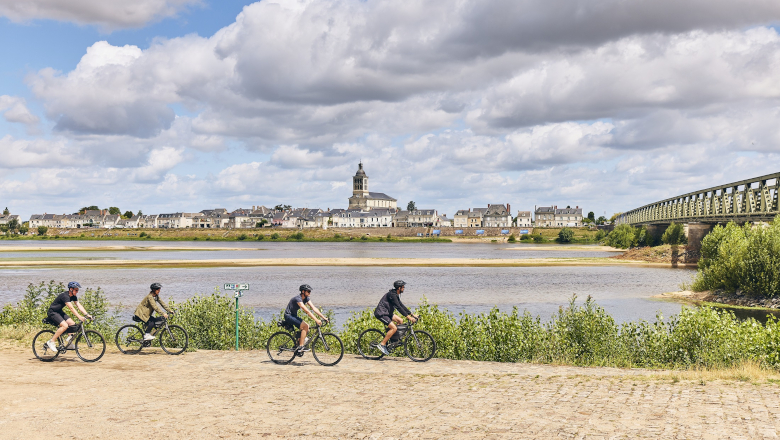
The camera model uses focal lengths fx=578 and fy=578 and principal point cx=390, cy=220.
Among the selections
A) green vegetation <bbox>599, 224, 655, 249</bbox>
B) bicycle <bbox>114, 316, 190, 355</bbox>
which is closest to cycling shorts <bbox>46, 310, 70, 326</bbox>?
bicycle <bbox>114, 316, 190, 355</bbox>

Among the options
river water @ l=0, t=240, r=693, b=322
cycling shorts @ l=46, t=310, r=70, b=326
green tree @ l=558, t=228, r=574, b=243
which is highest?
green tree @ l=558, t=228, r=574, b=243

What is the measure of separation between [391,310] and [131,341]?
8.34 meters

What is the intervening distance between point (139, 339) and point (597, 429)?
46.4 ft

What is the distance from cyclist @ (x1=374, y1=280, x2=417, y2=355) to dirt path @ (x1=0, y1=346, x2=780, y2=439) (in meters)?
1.03

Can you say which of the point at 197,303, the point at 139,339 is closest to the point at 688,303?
the point at 197,303

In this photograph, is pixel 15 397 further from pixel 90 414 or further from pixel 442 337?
pixel 442 337

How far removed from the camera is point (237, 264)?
248ft

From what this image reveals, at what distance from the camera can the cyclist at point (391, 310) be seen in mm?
16047

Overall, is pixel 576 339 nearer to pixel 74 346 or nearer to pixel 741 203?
pixel 74 346

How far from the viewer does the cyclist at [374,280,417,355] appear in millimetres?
16047

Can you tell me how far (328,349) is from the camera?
1655 centimetres

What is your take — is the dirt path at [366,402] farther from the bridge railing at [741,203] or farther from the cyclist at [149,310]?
the bridge railing at [741,203]

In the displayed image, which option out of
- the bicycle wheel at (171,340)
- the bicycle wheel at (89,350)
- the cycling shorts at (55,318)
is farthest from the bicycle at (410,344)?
the cycling shorts at (55,318)

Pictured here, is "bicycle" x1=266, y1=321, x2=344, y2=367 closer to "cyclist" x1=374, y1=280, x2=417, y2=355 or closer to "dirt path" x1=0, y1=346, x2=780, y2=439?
"dirt path" x1=0, y1=346, x2=780, y2=439
